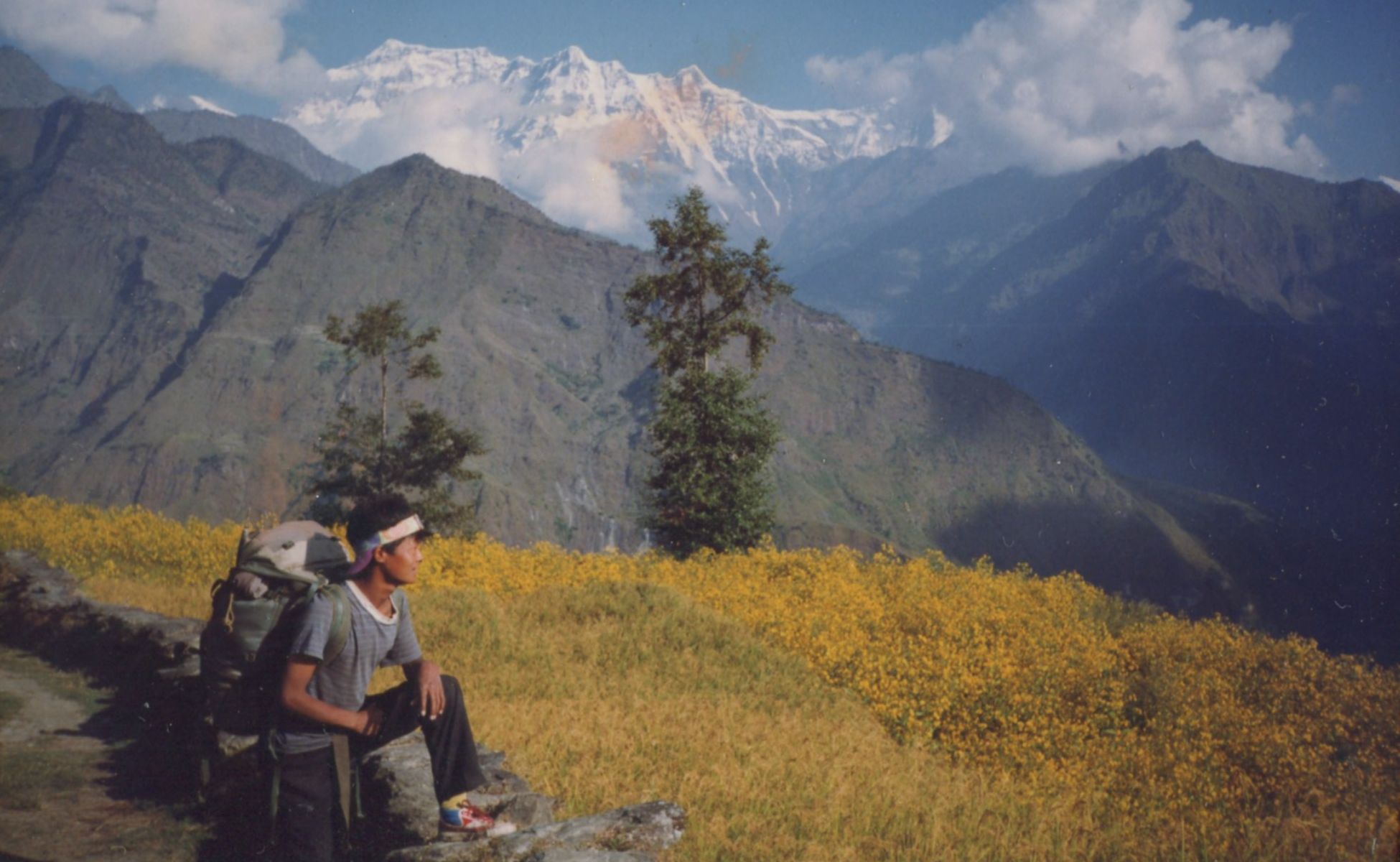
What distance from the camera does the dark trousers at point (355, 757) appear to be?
14.3ft

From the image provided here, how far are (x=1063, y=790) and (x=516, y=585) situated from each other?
9.28m

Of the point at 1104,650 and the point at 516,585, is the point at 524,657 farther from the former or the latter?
the point at 1104,650

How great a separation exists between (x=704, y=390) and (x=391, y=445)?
526 inches

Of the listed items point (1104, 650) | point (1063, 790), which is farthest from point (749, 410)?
point (1063, 790)

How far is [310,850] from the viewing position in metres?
4.38

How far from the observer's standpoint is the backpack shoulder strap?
14.1 feet

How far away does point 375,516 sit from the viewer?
464cm

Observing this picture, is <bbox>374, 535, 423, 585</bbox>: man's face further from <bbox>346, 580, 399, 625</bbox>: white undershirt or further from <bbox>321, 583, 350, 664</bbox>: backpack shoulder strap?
<bbox>321, 583, 350, 664</bbox>: backpack shoulder strap

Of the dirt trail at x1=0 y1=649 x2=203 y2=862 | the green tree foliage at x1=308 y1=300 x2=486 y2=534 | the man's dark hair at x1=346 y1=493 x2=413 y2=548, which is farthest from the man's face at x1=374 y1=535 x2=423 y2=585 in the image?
the green tree foliage at x1=308 y1=300 x2=486 y2=534

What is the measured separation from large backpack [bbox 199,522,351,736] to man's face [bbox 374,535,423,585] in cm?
23

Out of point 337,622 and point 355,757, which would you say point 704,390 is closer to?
point 355,757

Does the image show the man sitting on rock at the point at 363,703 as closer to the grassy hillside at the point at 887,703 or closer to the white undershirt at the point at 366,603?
the white undershirt at the point at 366,603

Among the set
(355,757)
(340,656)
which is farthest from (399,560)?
(355,757)

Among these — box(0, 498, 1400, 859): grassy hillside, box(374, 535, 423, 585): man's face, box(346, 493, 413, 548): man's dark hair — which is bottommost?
box(0, 498, 1400, 859): grassy hillside
